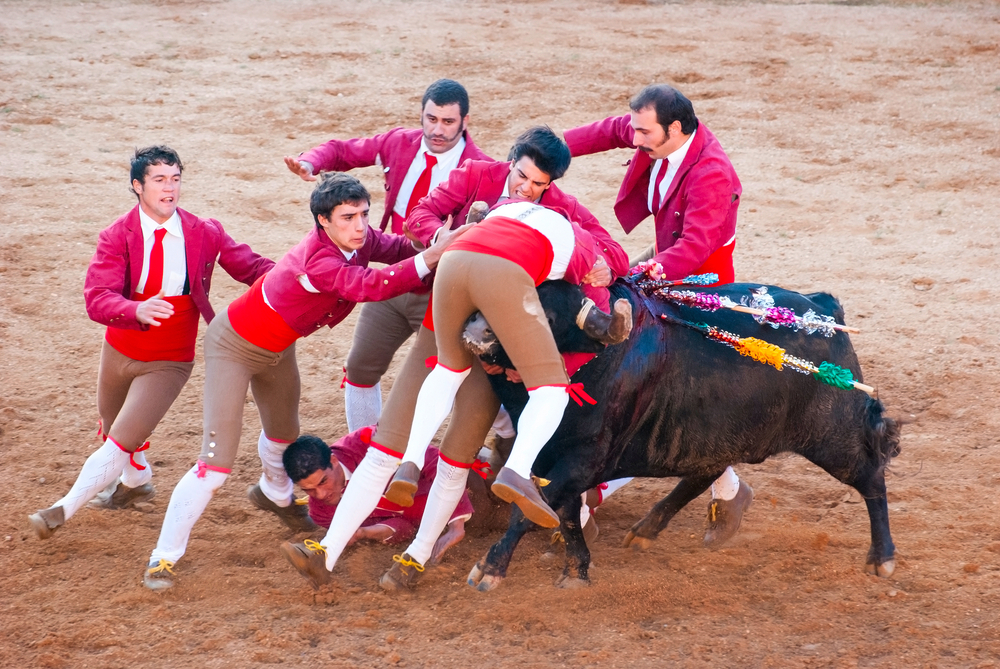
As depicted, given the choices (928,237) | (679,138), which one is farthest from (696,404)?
(928,237)

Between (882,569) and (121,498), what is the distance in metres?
3.69

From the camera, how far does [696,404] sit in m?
4.65

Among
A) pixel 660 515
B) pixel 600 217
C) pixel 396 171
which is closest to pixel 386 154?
pixel 396 171

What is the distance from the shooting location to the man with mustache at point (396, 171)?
17.3 ft

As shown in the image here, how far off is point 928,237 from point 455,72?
233 inches

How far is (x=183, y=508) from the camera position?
4.59m

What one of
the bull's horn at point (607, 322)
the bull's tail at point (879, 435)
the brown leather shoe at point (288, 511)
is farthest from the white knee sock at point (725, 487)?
the brown leather shoe at point (288, 511)

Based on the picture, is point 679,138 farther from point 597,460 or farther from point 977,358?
point 977,358

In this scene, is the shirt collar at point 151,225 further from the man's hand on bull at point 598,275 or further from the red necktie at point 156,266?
the man's hand on bull at point 598,275

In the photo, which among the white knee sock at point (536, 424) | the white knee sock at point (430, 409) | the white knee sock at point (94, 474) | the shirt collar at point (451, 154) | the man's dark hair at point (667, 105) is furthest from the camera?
the shirt collar at point (451, 154)

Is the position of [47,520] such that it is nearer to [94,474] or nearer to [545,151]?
[94,474]

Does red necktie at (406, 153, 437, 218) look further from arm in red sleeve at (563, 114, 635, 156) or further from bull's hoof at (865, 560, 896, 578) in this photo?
bull's hoof at (865, 560, 896, 578)

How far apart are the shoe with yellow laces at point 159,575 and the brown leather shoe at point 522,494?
164 cm

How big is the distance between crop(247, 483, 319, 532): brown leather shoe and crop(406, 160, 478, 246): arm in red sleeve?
146cm
